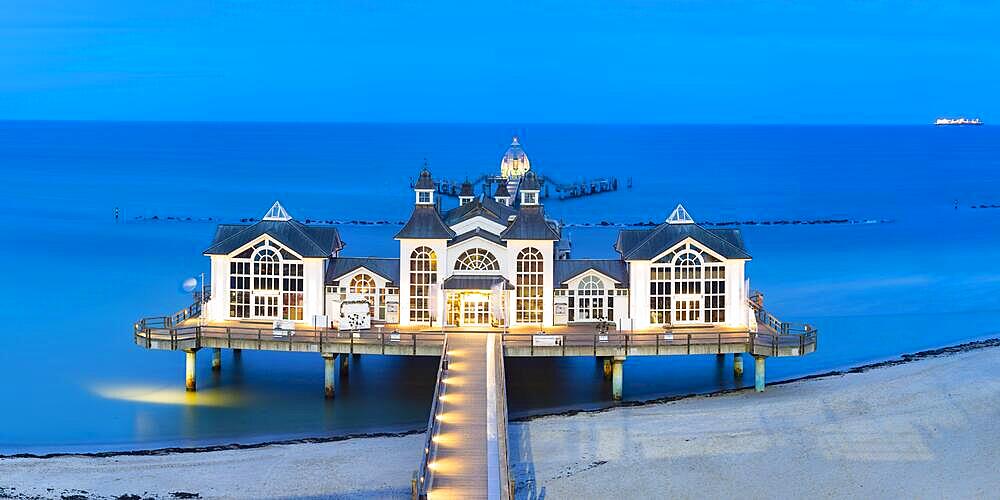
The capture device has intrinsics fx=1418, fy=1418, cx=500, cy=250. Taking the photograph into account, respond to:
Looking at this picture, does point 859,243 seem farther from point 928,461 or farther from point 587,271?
point 928,461

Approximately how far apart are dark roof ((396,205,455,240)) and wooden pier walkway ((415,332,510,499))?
4.48 meters

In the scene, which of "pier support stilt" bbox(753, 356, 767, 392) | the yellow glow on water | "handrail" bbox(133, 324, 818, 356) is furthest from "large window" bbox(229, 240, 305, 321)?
"pier support stilt" bbox(753, 356, 767, 392)

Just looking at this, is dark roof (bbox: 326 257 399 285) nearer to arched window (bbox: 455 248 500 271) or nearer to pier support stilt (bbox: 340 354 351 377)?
arched window (bbox: 455 248 500 271)

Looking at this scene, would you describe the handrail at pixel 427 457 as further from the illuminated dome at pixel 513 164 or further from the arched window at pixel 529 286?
the illuminated dome at pixel 513 164

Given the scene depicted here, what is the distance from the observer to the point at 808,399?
125ft

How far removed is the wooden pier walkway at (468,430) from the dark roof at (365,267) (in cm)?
455

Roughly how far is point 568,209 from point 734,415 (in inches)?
2723

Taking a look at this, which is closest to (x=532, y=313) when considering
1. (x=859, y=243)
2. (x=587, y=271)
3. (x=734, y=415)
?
(x=587, y=271)

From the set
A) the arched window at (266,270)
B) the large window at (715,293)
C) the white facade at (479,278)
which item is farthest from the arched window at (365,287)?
the large window at (715,293)

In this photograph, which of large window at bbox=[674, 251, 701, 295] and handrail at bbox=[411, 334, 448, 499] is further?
large window at bbox=[674, 251, 701, 295]

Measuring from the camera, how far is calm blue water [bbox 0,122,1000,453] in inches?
1534

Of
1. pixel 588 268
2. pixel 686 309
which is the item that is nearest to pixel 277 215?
pixel 588 268

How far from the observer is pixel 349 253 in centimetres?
7206

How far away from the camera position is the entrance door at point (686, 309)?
4194 cm
